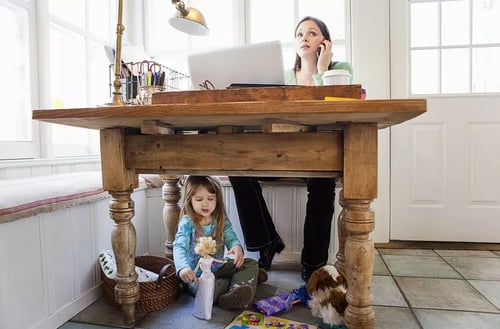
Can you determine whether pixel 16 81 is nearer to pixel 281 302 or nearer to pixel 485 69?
pixel 281 302

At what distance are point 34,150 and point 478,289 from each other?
80.1 inches

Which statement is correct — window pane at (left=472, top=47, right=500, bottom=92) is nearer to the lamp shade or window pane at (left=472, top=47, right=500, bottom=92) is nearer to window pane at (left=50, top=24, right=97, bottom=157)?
the lamp shade

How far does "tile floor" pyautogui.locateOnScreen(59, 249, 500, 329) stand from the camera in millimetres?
1258

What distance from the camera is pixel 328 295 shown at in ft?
3.95

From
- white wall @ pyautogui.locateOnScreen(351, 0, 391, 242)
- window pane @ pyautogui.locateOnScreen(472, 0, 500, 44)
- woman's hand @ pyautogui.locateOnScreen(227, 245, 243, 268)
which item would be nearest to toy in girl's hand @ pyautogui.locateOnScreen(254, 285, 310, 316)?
woman's hand @ pyautogui.locateOnScreen(227, 245, 243, 268)

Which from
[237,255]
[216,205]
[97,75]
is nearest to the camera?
[237,255]

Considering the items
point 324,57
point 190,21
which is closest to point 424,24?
point 324,57

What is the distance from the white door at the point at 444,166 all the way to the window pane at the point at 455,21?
27 centimetres

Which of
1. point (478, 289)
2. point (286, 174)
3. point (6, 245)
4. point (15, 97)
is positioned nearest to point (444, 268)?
point (478, 289)

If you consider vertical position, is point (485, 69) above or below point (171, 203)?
above

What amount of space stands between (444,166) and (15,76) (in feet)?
7.86

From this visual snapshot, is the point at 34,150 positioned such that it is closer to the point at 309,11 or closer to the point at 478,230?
the point at 309,11

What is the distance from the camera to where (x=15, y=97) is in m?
1.57

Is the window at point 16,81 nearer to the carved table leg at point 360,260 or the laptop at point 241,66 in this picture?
the laptop at point 241,66
